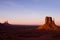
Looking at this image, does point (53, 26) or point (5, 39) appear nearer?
point (5, 39)

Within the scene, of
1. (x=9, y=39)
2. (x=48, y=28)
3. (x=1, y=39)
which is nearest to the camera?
(x=1, y=39)

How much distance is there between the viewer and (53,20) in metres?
88.4

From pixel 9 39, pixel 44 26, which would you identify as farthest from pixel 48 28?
pixel 9 39

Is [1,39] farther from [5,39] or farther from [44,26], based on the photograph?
[44,26]

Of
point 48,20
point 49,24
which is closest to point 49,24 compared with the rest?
point 49,24

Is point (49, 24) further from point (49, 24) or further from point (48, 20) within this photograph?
point (48, 20)

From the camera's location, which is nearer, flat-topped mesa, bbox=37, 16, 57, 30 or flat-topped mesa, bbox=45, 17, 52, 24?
flat-topped mesa, bbox=37, 16, 57, 30

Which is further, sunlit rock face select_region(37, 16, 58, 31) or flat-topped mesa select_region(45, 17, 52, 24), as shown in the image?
flat-topped mesa select_region(45, 17, 52, 24)

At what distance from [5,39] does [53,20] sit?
2660 inches

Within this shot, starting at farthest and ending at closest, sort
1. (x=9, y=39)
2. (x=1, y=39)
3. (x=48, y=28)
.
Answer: (x=48, y=28) → (x=9, y=39) → (x=1, y=39)

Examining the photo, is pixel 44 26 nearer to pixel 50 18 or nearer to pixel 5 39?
pixel 50 18

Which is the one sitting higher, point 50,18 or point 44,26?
point 50,18

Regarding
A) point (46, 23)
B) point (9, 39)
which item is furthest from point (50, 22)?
point (9, 39)

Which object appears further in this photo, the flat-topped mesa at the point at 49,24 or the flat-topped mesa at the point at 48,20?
the flat-topped mesa at the point at 48,20
